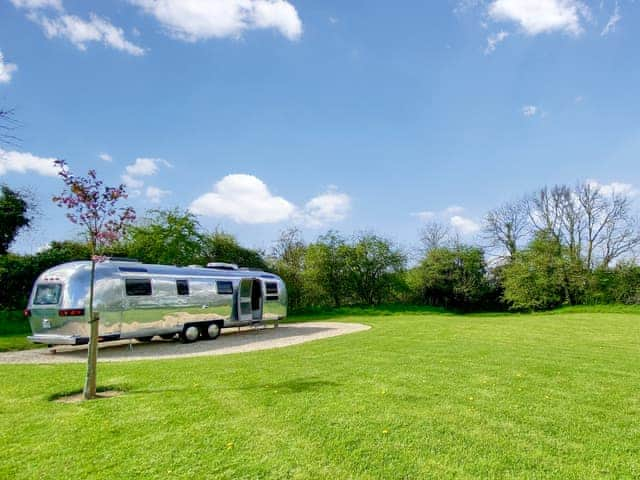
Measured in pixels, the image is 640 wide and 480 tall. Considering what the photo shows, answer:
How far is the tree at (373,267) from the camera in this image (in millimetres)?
28000

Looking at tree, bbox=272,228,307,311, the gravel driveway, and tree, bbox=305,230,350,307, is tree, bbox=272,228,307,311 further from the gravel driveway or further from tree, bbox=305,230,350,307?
the gravel driveway

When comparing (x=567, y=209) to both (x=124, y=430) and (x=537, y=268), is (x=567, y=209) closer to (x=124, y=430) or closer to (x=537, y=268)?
(x=537, y=268)

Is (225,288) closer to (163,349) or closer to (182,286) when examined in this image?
(182,286)

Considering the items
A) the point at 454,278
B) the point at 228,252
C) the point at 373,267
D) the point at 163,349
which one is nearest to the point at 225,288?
the point at 163,349

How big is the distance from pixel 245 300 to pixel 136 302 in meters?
4.79

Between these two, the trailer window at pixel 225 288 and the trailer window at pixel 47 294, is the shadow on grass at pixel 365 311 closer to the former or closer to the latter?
the trailer window at pixel 225 288

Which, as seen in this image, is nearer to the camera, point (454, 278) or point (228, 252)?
point (228, 252)

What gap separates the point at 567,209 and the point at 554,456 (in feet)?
115

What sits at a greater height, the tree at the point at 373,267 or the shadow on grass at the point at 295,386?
the tree at the point at 373,267

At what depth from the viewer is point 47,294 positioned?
10.6 metres

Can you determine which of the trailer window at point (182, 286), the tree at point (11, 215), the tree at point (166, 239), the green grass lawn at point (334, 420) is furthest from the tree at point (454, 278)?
the tree at point (11, 215)

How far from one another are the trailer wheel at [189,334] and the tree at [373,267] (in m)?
15.7

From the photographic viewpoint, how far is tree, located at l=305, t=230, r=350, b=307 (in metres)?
26.6

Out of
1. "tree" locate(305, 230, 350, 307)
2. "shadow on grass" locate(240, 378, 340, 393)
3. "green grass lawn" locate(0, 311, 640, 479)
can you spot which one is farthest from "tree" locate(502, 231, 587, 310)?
"shadow on grass" locate(240, 378, 340, 393)
